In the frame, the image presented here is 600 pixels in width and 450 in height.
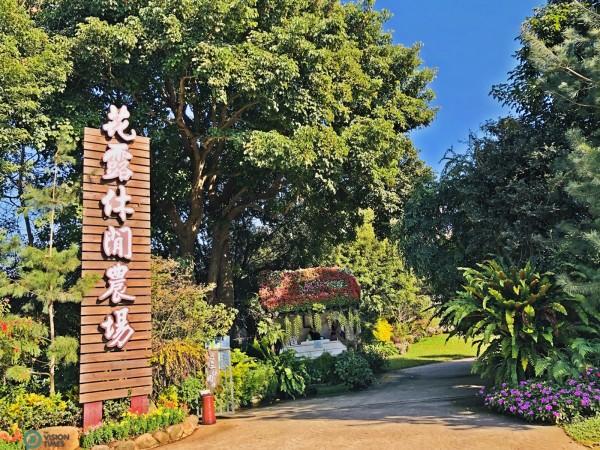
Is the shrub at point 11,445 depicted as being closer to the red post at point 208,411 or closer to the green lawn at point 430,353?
the red post at point 208,411

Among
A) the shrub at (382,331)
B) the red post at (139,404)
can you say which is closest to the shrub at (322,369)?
the red post at (139,404)

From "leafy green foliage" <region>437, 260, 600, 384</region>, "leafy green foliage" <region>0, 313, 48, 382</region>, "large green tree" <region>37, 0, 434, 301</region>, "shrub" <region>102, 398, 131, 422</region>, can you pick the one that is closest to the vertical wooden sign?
"shrub" <region>102, 398, 131, 422</region>

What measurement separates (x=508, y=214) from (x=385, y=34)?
25.9 ft

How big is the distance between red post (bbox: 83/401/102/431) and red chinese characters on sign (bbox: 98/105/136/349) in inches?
42.0

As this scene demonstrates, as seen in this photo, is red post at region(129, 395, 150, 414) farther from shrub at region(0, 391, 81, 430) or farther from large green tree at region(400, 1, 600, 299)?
large green tree at region(400, 1, 600, 299)

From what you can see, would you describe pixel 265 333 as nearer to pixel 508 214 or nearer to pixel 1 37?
pixel 508 214

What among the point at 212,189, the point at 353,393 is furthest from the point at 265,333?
the point at 212,189

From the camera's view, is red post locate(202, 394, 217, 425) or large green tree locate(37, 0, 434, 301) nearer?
red post locate(202, 394, 217, 425)

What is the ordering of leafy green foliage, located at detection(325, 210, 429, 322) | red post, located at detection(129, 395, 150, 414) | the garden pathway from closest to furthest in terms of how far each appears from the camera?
1. the garden pathway
2. red post, located at detection(129, 395, 150, 414)
3. leafy green foliage, located at detection(325, 210, 429, 322)

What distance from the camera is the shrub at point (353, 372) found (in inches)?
594

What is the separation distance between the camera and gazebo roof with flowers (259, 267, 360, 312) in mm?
16547

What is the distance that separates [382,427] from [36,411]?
612 centimetres

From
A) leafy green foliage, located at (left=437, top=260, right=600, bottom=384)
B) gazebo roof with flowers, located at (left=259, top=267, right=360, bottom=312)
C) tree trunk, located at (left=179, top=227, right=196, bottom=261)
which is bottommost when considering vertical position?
leafy green foliage, located at (left=437, top=260, right=600, bottom=384)

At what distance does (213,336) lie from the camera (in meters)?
13.0
